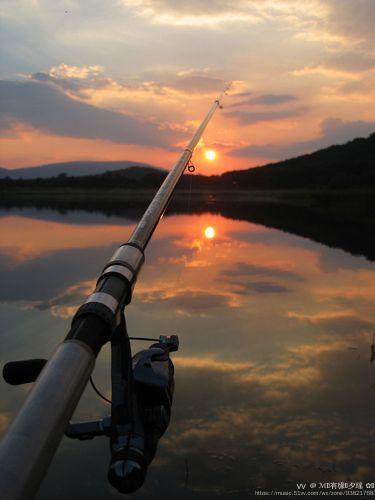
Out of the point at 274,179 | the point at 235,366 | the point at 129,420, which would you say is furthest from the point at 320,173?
the point at 129,420

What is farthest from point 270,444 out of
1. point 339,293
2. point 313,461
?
point 339,293

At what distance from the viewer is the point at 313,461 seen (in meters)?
4.48

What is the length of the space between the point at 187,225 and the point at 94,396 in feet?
82.1

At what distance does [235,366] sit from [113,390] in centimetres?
482

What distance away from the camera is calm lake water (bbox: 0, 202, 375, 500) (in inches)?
171

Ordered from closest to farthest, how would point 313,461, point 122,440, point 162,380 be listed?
point 122,440
point 162,380
point 313,461

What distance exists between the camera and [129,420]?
6.36ft

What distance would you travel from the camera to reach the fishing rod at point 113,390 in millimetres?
875

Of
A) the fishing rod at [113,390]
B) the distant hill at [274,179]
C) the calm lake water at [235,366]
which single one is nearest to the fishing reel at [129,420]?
the fishing rod at [113,390]

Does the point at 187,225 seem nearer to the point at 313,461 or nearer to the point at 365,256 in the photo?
the point at 365,256

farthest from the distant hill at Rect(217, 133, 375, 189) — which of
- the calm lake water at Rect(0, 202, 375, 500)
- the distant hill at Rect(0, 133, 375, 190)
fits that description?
the calm lake water at Rect(0, 202, 375, 500)

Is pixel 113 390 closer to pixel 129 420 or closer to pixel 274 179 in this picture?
pixel 129 420

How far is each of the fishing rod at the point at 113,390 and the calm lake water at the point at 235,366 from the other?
210 cm

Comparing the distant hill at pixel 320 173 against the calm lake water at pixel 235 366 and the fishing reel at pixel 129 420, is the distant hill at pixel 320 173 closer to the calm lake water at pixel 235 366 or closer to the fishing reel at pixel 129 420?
the calm lake water at pixel 235 366
